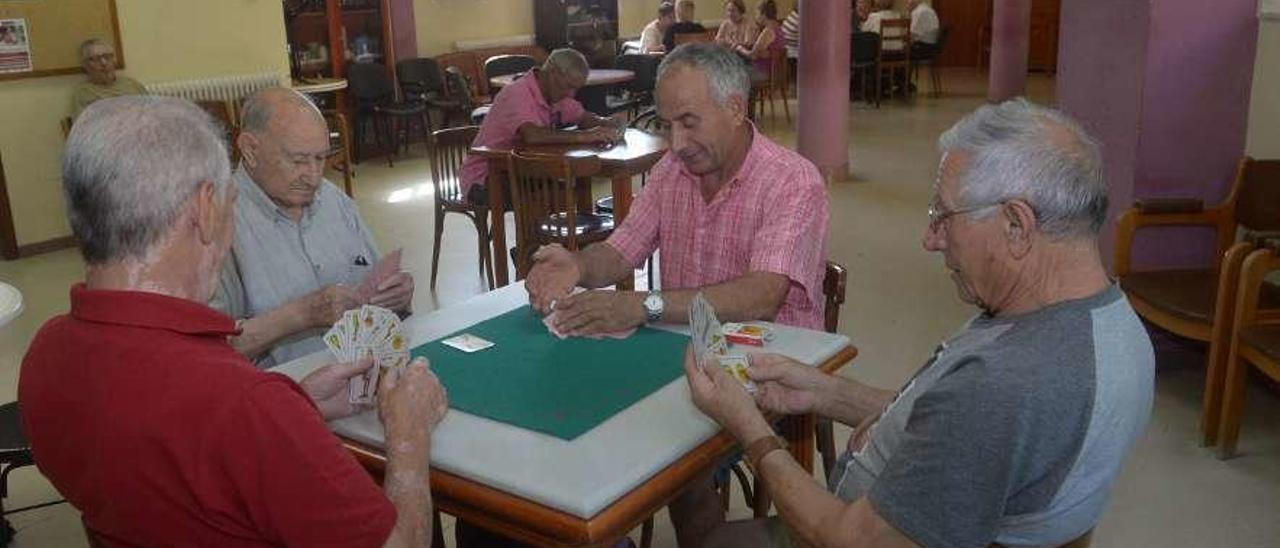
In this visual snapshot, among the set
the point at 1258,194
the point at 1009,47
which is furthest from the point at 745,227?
the point at 1009,47

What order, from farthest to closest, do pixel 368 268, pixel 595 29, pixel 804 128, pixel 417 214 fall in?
pixel 595 29 < pixel 804 128 < pixel 417 214 < pixel 368 268

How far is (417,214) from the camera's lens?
7.57m

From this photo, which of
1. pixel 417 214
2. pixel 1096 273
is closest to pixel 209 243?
pixel 1096 273

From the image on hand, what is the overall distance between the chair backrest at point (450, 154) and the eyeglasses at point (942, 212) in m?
4.21

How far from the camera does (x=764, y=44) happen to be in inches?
476

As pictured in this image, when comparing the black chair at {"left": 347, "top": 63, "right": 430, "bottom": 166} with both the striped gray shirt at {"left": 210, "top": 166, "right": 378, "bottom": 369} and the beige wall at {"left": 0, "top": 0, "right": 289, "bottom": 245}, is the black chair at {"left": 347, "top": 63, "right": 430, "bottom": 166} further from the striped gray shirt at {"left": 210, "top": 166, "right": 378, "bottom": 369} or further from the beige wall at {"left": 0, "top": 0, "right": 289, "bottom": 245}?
the striped gray shirt at {"left": 210, "top": 166, "right": 378, "bottom": 369}

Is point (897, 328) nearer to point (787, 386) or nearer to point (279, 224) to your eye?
point (787, 386)

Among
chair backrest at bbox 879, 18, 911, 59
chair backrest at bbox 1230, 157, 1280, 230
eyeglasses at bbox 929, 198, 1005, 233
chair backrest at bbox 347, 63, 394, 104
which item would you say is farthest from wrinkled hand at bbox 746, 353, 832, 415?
chair backrest at bbox 879, 18, 911, 59

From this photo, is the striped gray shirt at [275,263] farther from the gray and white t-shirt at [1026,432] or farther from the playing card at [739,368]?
the gray and white t-shirt at [1026,432]

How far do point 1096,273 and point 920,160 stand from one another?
786 centimetres

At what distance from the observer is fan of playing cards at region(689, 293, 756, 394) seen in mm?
1907

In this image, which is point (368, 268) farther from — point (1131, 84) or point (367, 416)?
point (1131, 84)

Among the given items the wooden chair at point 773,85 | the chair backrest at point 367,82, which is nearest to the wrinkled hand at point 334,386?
the chair backrest at point 367,82

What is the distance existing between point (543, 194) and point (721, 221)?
2.40 m
